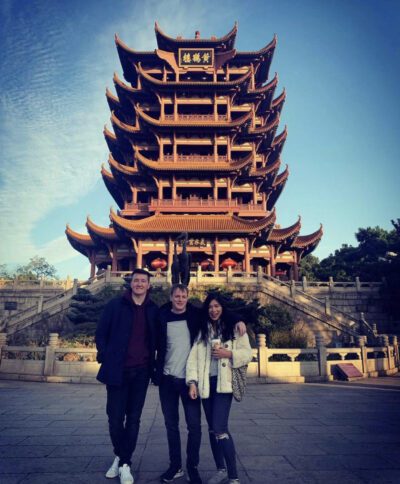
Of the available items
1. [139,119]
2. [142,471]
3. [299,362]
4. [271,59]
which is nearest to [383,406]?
[299,362]

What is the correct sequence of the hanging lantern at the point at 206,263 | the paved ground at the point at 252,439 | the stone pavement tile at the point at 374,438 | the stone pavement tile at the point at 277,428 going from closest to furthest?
the paved ground at the point at 252,439 < the stone pavement tile at the point at 374,438 < the stone pavement tile at the point at 277,428 < the hanging lantern at the point at 206,263

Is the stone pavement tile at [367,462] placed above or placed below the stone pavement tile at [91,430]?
above

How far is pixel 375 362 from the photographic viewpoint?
9.97 meters

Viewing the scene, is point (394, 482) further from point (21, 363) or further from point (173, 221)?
point (173, 221)

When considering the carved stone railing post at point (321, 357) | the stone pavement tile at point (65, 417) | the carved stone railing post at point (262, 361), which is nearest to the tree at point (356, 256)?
the carved stone railing post at point (321, 357)

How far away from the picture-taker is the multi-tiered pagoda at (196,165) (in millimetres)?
20328

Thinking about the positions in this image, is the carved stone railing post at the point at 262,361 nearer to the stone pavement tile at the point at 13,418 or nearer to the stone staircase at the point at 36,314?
the stone pavement tile at the point at 13,418

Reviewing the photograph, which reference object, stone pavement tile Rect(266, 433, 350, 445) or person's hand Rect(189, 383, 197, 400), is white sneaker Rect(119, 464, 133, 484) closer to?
person's hand Rect(189, 383, 197, 400)

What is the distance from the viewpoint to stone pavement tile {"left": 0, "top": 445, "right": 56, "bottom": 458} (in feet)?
11.1

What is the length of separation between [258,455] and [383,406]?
356cm

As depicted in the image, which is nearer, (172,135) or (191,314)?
(191,314)

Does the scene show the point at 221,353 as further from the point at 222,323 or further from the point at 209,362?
the point at 222,323

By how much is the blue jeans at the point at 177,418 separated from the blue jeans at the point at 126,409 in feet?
0.70

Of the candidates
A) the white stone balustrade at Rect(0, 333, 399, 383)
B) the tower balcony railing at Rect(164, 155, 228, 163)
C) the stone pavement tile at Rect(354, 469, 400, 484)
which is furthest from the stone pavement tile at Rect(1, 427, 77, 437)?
the tower balcony railing at Rect(164, 155, 228, 163)
